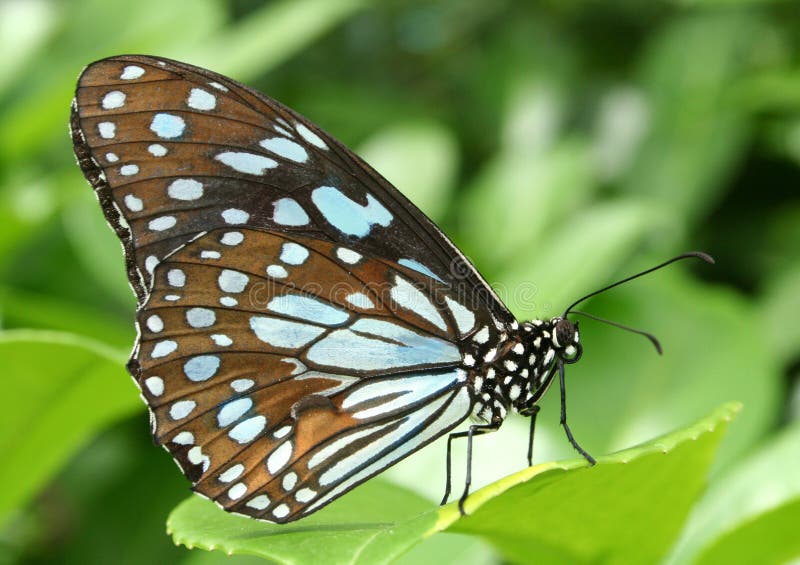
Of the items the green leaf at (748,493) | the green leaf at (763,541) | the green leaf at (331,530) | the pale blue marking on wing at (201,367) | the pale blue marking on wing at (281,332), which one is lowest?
the green leaf at (748,493)

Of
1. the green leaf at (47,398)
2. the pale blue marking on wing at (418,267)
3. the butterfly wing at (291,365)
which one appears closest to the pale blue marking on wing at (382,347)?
the butterfly wing at (291,365)

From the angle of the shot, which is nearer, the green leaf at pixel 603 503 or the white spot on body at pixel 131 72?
the green leaf at pixel 603 503

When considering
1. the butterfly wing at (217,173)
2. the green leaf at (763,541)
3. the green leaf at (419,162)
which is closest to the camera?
the green leaf at (763,541)

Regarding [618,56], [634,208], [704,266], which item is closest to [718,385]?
[634,208]

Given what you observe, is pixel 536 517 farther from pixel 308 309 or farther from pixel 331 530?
pixel 308 309

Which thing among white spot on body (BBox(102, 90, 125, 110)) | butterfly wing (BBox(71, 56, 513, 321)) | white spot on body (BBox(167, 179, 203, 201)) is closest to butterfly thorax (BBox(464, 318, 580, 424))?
butterfly wing (BBox(71, 56, 513, 321))

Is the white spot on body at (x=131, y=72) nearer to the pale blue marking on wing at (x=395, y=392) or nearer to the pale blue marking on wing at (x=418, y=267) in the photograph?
the pale blue marking on wing at (x=418, y=267)
